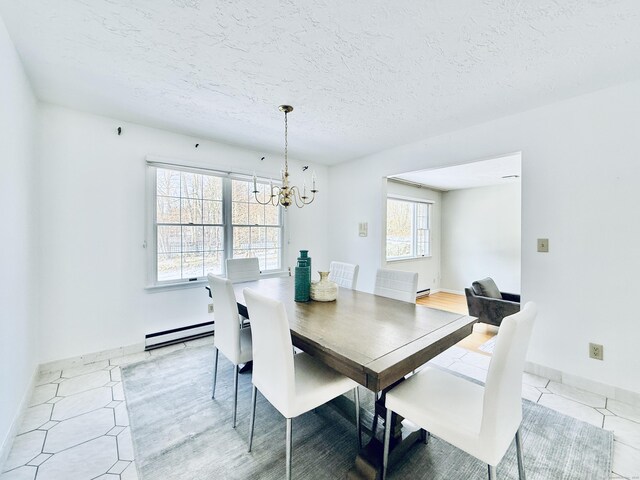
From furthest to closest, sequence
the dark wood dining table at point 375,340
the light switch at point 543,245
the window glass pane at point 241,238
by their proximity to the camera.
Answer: the window glass pane at point 241,238 → the light switch at point 543,245 → the dark wood dining table at point 375,340

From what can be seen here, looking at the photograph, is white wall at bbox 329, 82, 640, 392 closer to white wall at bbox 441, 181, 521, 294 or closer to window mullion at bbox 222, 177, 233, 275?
window mullion at bbox 222, 177, 233, 275

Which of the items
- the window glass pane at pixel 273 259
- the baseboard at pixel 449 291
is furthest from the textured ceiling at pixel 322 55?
the baseboard at pixel 449 291

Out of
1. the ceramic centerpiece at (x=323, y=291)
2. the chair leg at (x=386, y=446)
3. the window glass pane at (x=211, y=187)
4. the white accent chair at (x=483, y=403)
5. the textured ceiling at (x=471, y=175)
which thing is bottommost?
the chair leg at (x=386, y=446)

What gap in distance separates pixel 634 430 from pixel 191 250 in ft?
13.5

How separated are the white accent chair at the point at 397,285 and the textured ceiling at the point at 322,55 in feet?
4.96

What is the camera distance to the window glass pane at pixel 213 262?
346 centimetres

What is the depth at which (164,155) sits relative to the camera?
3129 millimetres

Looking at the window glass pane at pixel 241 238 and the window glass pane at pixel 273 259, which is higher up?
the window glass pane at pixel 241 238

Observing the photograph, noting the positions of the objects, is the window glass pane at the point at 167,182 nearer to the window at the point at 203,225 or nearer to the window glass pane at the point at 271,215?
the window at the point at 203,225

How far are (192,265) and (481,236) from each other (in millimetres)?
5434

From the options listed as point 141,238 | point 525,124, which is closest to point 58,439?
point 141,238

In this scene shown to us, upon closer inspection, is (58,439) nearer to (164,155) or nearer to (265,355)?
(265,355)

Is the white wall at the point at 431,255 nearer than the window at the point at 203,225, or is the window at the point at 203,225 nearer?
the window at the point at 203,225

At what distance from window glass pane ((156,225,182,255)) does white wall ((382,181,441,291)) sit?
12.5ft
